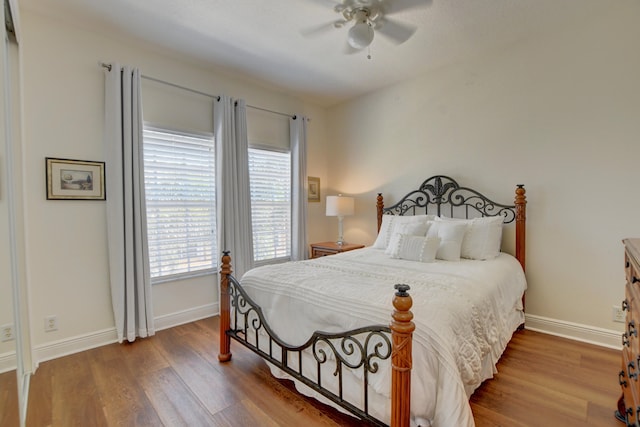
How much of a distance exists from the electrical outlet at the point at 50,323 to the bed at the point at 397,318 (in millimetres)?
1397

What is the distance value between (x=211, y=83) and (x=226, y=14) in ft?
3.60

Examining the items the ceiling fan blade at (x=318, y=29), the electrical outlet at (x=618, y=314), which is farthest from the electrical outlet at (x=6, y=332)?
the electrical outlet at (x=618, y=314)

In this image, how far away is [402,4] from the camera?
2273 millimetres

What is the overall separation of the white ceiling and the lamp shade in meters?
1.53

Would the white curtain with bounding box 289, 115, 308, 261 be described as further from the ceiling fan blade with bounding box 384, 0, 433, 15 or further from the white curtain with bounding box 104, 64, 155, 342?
the ceiling fan blade with bounding box 384, 0, 433, 15

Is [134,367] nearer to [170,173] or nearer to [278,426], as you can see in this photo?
[278,426]

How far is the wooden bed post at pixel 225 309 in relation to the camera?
7.71 ft

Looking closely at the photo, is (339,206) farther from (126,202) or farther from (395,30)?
(126,202)

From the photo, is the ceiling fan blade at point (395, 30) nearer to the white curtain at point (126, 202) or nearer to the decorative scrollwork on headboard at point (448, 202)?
the decorative scrollwork on headboard at point (448, 202)

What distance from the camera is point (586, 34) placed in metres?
2.56

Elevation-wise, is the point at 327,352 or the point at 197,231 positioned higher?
the point at 197,231

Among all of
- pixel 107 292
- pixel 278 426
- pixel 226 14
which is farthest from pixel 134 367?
pixel 226 14

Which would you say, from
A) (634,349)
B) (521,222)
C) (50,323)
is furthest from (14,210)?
(521,222)

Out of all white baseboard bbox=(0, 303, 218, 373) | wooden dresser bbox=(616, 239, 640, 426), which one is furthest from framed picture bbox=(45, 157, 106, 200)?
wooden dresser bbox=(616, 239, 640, 426)
